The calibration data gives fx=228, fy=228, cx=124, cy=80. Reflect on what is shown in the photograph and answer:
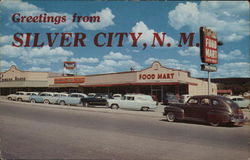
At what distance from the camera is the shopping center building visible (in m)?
33.1

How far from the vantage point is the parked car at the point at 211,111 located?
11.8 m

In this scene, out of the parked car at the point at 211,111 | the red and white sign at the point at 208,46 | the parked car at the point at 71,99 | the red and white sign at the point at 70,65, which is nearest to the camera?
the parked car at the point at 211,111

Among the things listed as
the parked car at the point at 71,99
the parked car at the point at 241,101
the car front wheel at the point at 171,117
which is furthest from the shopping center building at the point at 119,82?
the car front wheel at the point at 171,117

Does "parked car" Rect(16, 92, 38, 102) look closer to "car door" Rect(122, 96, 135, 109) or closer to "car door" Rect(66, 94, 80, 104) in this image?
"car door" Rect(66, 94, 80, 104)

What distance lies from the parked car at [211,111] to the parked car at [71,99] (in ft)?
47.4

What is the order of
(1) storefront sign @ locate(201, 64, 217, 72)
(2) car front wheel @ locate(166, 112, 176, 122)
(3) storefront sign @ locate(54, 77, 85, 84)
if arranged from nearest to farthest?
(2) car front wheel @ locate(166, 112, 176, 122) < (1) storefront sign @ locate(201, 64, 217, 72) < (3) storefront sign @ locate(54, 77, 85, 84)

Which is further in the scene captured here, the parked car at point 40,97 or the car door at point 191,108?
the parked car at point 40,97

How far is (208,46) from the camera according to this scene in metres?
17.5

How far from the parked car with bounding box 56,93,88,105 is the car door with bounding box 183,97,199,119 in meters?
14.8

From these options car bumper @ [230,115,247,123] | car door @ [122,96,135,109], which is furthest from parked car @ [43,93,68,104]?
car bumper @ [230,115,247,123]

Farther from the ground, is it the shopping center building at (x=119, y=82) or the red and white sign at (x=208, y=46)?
the red and white sign at (x=208, y=46)

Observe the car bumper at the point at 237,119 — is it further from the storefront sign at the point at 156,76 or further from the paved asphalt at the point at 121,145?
the storefront sign at the point at 156,76

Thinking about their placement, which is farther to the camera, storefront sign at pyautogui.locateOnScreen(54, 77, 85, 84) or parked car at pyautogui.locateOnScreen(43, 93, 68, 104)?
storefront sign at pyautogui.locateOnScreen(54, 77, 85, 84)

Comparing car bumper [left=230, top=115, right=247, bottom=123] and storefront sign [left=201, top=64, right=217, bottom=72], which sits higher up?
storefront sign [left=201, top=64, right=217, bottom=72]
